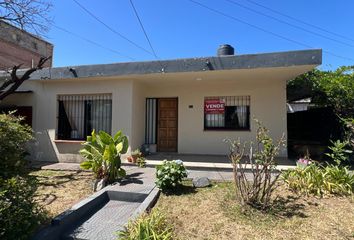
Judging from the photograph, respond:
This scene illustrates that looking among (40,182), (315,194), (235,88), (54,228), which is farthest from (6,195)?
(235,88)

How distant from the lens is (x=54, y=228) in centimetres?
408

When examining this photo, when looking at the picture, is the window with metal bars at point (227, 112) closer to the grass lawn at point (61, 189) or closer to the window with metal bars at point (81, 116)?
the window with metal bars at point (81, 116)

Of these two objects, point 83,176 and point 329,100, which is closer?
point 83,176

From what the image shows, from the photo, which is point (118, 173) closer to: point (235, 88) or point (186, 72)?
point (186, 72)

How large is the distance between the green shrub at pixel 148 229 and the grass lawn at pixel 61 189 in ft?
5.20

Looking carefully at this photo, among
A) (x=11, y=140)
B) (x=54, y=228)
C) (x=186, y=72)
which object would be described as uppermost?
(x=186, y=72)

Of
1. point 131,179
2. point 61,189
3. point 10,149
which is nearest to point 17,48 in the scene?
point 61,189

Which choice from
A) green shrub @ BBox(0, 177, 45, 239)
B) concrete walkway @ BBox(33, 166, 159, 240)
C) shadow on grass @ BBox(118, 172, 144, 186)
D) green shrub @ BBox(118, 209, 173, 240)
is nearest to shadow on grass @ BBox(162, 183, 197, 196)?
concrete walkway @ BBox(33, 166, 159, 240)

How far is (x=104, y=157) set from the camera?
6324 millimetres

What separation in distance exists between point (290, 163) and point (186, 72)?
4.20 meters

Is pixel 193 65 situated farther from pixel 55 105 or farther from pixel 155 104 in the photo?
pixel 55 105

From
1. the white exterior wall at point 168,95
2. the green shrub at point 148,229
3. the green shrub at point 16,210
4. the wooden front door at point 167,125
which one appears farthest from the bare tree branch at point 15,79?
the green shrub at point 148,229

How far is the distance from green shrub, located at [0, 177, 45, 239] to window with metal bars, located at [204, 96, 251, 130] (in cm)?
720

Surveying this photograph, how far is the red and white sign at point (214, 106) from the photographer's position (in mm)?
9945
